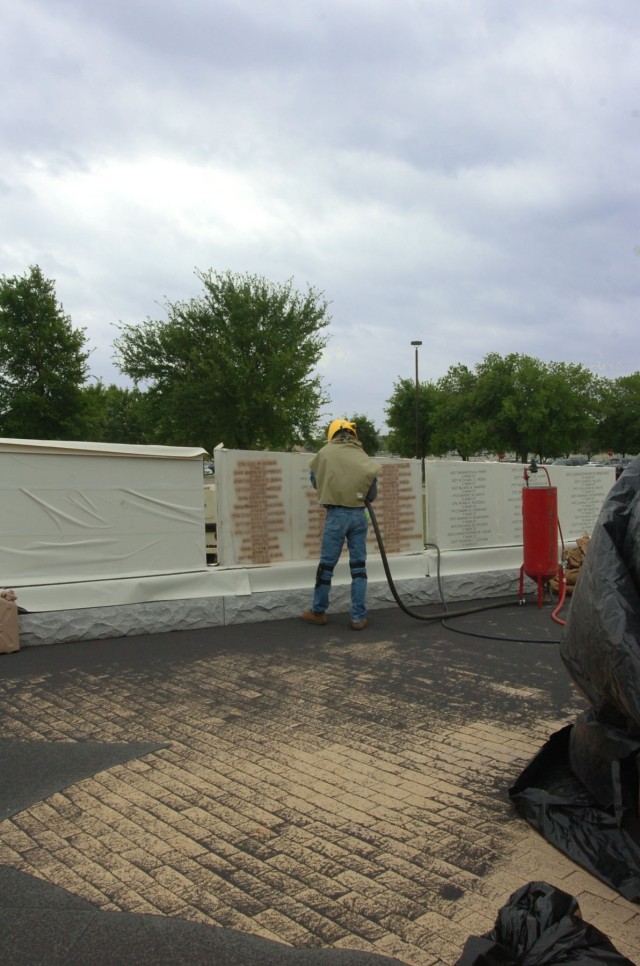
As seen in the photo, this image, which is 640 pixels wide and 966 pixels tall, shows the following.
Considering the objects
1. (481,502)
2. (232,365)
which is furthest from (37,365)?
(481,502)

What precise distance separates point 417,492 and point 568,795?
5774 millimetres

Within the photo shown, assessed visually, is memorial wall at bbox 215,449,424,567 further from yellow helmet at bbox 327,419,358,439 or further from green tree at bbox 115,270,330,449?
green tree at bbox 115,270,330,449

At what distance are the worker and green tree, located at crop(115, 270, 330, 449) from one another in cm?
2074

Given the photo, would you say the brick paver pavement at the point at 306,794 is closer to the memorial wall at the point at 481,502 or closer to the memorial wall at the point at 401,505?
the memorial wall at the point at 401,505

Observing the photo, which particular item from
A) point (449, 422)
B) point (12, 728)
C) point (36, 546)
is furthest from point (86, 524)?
point (449, 422)

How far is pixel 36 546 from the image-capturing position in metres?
6.80

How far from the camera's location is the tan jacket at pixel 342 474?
7.41 metres

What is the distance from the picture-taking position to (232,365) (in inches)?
1094

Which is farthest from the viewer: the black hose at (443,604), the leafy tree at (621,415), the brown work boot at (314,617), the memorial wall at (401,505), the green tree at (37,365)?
the leafy tree at (621,415)

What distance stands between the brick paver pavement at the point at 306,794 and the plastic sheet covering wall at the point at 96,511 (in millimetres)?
908

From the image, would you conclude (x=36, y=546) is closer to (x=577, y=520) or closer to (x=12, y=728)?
(x=12, y=728)

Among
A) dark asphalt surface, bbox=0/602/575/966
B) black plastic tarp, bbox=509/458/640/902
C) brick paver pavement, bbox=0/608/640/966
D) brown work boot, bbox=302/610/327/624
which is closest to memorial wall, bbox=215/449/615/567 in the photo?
brown work boot, bbox=302/610/327/624

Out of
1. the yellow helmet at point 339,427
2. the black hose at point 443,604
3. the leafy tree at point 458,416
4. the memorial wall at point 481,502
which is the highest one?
the leafy tree at point 458,416

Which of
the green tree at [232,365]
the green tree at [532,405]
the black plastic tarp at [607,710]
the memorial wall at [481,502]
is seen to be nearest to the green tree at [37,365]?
the green tree at [232,365]
